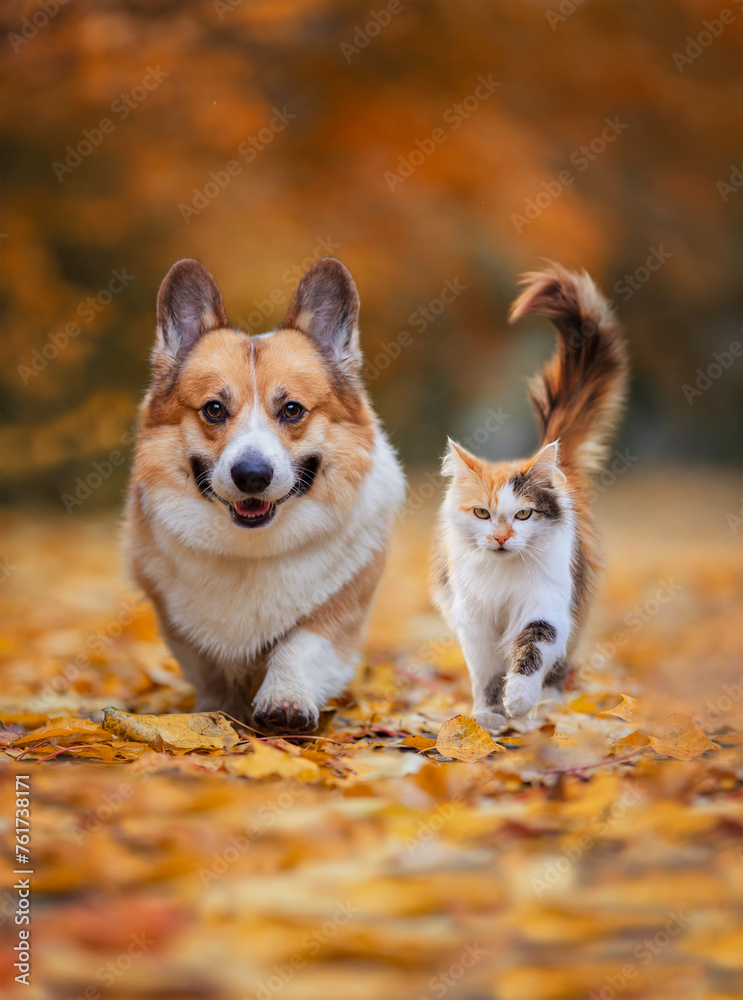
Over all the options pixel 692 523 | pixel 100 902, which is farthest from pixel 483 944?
pixel 692 523

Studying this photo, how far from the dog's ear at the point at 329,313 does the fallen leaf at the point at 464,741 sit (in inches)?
55.6

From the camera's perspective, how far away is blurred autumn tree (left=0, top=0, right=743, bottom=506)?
9.26 meters

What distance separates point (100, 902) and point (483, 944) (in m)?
0.79

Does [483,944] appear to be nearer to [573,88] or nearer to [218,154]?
[218,154]

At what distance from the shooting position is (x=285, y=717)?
3334 mm
